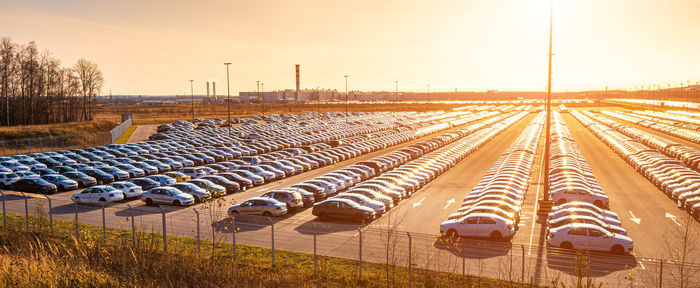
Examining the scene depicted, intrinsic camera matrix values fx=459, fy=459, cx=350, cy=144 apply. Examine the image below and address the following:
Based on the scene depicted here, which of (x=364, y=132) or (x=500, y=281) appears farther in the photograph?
(x=364, y=132)

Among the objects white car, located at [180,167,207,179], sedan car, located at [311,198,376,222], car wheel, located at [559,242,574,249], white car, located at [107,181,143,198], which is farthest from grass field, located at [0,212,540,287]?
white car, located at [180,167,207,179]

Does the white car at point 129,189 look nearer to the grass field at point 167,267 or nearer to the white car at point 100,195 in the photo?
the white car at point 100,195

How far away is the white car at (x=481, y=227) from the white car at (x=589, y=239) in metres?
1.76

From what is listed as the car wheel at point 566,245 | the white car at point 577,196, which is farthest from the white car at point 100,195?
the white car at point 577,196

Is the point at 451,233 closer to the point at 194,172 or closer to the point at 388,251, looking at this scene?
the point at 388,251

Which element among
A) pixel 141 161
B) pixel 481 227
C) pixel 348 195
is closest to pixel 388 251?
pixel 481 227

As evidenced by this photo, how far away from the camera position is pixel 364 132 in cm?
8031

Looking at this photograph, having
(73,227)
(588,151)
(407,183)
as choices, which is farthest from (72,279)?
(588,151)

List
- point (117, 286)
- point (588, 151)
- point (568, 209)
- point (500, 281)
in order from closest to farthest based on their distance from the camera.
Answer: point (117, 286) < point (500, 281) < point (568, 209) < point (588, 151)

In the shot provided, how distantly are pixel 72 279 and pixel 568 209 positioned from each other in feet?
66.0

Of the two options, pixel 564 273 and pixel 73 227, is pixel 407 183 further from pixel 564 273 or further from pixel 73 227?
pixel 73 227

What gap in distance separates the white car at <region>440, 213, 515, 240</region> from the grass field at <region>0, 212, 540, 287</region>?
648 cm

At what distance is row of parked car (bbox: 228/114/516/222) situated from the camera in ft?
76.0

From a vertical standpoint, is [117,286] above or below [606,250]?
above
